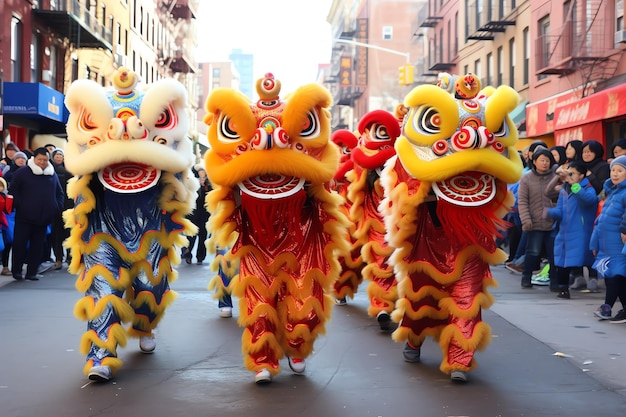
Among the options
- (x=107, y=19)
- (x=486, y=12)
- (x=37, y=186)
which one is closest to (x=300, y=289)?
(x=37, y=186)

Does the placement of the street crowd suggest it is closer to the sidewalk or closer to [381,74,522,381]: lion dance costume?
the sidewalk

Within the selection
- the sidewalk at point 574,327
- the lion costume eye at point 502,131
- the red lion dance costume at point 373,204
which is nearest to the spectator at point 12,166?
the red lion dance costume at point 373,204

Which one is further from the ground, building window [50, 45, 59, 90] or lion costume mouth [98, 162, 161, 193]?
building window [50, 45, 59, 90]

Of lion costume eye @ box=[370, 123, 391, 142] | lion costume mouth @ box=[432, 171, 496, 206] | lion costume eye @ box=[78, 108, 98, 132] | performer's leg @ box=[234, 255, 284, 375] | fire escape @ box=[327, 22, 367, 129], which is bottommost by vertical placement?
performer's leg @ box=[234, 255, 284, 375]

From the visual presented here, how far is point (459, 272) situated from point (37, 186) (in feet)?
25.9

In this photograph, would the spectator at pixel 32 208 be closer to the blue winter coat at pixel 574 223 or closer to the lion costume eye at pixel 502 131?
the blue winter coat at pixel 574 223

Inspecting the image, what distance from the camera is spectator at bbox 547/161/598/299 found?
10.4 m

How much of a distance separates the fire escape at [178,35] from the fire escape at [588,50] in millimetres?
32825

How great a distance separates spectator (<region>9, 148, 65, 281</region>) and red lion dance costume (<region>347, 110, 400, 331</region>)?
5201 mm

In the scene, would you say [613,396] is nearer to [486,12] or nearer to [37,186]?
[37,186]

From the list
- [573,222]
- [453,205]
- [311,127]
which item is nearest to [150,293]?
[311,127]

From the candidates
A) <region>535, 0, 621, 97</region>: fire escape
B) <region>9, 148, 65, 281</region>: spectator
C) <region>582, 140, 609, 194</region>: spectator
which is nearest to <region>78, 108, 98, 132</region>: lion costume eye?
<region>9, 148, 65, 281</region>: spectator

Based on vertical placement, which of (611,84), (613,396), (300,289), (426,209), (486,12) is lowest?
(613,396)

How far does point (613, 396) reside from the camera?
559 cm
